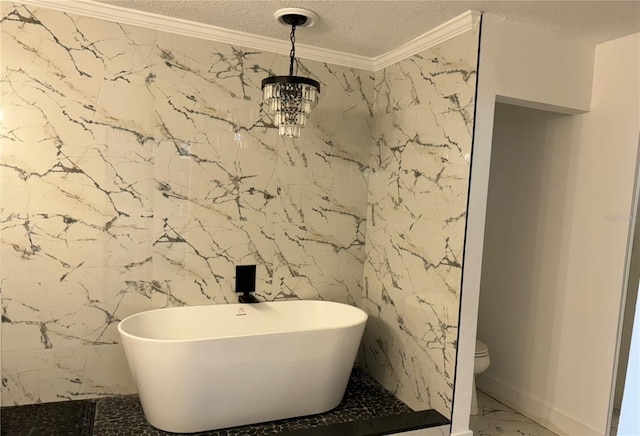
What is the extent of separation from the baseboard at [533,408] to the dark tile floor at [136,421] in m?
0.85

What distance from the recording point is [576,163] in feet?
9.22

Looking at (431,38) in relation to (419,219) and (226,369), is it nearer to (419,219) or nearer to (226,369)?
(419,219)

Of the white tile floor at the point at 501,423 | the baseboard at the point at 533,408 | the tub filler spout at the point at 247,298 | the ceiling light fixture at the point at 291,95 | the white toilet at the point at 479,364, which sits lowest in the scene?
the white tile floor at the point at 501,423

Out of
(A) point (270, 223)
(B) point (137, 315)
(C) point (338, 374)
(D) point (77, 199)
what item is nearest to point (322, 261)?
(A) point (270, 223)

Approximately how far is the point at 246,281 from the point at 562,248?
6.95 ft

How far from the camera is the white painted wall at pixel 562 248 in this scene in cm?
258

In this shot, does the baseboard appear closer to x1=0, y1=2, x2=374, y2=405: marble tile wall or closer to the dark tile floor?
the dark tile floor

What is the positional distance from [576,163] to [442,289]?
1.19 meters

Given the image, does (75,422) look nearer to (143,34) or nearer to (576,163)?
(143,34)

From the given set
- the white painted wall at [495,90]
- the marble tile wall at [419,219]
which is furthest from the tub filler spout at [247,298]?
the white painted wall at [495,90]

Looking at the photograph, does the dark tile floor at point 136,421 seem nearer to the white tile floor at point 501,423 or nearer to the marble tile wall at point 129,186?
the marble tile wall at point 129,186

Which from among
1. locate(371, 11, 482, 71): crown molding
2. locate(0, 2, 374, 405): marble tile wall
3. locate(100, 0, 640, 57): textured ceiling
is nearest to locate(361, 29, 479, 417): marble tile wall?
locate(371, 11, 482, 71): crown molding

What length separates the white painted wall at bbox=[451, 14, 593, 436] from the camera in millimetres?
2457

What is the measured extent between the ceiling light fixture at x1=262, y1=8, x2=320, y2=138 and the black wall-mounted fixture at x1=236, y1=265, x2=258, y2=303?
3.51 feet
